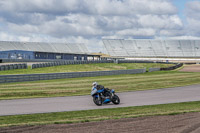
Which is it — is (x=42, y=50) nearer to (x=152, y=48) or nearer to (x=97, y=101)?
(x=152, y=48)

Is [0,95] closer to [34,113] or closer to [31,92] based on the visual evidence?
[31,92]

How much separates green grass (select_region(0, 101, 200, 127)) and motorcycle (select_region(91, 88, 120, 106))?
5.64 feet

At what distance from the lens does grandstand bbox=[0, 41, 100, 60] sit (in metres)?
84.2

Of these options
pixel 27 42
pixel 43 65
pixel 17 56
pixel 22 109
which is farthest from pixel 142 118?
pixel 27 42

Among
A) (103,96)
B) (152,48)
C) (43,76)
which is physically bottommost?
(103,96)

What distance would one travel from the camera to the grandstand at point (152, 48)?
125938 mm

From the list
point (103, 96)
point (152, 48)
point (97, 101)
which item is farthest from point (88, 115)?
point (152, 48)

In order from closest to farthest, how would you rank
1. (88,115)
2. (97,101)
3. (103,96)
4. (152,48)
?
(88,115) < (97,101) < (103,96) < (152,48)

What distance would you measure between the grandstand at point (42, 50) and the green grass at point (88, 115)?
232 feet

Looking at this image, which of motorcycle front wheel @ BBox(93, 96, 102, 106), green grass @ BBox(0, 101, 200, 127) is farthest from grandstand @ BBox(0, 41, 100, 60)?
green grass @ BBox(0, 101, 200, 127)

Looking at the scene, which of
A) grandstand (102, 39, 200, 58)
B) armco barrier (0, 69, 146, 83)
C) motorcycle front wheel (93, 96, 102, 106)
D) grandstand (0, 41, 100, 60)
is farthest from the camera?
grandstand (102, 39, 200, 58)

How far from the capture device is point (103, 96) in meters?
17.2

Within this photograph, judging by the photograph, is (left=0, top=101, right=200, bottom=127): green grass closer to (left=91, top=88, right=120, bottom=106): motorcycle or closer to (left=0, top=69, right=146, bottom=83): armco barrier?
(left=91, top=88, right=120, bottom=106): motorcycle

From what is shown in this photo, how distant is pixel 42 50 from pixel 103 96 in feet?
279
